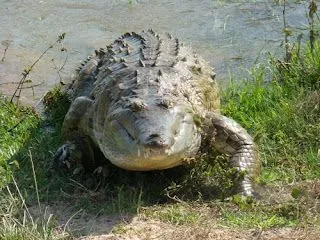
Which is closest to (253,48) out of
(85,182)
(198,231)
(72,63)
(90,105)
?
(72,63)

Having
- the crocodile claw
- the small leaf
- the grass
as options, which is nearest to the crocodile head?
the grass

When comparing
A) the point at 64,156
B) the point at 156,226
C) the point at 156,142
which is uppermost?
the point at 156,142

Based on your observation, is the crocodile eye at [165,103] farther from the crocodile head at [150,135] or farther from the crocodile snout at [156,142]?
the crocodile snout at [156,142]

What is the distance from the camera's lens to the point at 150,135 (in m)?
5.15

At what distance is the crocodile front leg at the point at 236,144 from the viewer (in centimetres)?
589

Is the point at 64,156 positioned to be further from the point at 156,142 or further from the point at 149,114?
the point at 156,142

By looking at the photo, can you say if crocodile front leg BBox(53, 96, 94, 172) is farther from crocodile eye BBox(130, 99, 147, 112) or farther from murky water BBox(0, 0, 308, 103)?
murky water BBox(0, 0, 308, 103)

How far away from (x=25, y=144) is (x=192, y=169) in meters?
1.58

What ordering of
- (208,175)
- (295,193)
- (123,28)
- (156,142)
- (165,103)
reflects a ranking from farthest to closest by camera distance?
(123,28) → (208,175) → (165,103) → (295,193) → (156,142)

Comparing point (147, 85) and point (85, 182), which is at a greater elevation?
point (147, 85)

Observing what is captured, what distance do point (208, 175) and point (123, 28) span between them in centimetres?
374

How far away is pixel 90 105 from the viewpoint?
6.42 m

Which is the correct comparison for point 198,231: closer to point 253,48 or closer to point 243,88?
point 243,88

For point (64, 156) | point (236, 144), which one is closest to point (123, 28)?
point (64, 156)
